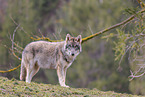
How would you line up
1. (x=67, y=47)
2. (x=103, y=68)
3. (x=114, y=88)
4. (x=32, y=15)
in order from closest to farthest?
(x=67, y=47)
(x=114, y=88)
(x=103, y=68)
(x=32, y=15)

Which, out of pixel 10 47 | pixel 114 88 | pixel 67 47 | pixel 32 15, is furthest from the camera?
pixel 32 15

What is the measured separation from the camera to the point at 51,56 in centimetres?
1063

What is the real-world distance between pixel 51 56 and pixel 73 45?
3.09 feet

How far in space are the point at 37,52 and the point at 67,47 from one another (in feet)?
3.86

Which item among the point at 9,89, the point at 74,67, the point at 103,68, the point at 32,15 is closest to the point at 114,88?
the point at 103,68

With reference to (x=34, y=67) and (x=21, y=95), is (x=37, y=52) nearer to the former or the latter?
(x=34, y=67)

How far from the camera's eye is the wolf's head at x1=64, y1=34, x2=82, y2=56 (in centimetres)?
1035

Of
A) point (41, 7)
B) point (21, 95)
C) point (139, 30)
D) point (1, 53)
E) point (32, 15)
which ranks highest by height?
point (41, 7)

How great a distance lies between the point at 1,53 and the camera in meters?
30.5

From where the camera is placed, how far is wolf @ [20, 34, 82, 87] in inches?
410

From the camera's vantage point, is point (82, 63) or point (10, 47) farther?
point (82, 63)

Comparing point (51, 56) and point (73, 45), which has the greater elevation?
point (73, 45)

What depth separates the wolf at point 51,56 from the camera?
10.4 meters

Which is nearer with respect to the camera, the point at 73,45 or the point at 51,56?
the point at 73,45
